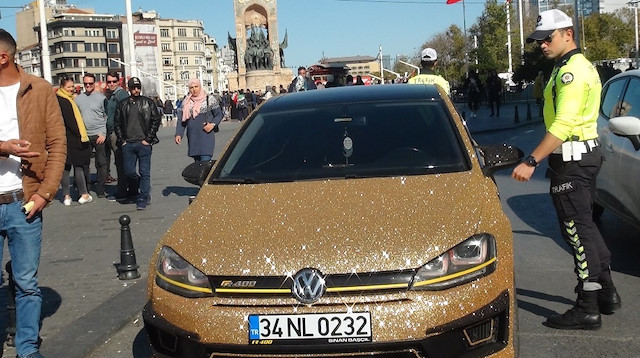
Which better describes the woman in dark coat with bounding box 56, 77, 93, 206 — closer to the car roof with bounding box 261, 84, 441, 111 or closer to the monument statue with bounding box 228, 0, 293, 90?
the car roof with bounding box 261, 84, 441, 111

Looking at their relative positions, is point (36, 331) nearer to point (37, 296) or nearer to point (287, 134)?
point (37, 296)

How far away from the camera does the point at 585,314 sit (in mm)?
5242

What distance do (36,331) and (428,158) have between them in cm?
251

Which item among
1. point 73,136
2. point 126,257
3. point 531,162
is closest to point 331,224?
point 531,162

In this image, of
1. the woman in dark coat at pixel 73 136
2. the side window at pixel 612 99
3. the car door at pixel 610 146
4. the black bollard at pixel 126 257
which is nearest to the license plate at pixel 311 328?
the black bollard at pixel 126 257

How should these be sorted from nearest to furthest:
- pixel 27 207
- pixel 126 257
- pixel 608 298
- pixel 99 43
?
pixel 27 207 → pixel 608 298 → pixel 126 257 → pixel 99 43

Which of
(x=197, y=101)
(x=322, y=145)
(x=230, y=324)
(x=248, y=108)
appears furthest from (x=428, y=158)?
(x=248, y=108)

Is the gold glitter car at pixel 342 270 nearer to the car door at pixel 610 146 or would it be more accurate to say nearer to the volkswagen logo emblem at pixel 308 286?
the volkswagen logo emblem at pixel 308 286

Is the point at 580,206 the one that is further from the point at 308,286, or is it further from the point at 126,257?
the point at 126,257

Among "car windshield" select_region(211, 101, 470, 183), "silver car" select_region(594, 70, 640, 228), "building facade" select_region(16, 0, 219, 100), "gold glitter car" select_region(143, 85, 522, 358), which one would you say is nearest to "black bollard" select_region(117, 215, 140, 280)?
"car windshield" select_region(211, 101, 470, 183)

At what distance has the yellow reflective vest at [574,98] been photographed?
16.4 ft

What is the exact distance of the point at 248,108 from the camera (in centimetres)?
4831

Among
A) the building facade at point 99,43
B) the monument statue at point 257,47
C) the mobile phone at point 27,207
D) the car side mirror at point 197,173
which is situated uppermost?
the building facade at point 99,43

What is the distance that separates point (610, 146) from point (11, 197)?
5171 mm
